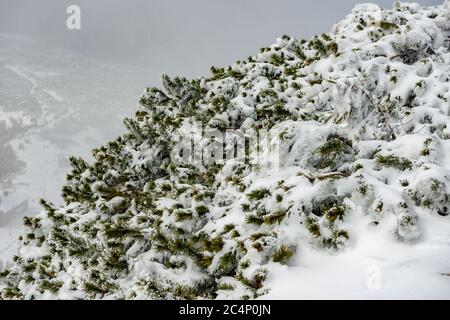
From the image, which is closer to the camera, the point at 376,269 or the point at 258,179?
the point at 376,269

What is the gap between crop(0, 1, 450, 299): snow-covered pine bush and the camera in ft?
14.6

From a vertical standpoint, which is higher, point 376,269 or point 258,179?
point 258,179

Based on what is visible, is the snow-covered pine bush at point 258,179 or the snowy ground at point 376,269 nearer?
the snowy ground at point 376,269

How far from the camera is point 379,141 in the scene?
5844 mm

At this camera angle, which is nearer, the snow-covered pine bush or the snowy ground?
the snowy ground

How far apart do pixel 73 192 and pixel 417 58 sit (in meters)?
9.35

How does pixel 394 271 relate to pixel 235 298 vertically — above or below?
above

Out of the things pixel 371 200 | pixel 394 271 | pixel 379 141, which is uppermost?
pixel 379 141

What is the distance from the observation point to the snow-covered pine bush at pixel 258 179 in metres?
4.46

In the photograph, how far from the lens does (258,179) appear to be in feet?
20.8
